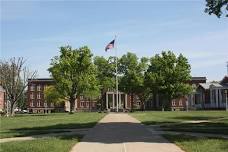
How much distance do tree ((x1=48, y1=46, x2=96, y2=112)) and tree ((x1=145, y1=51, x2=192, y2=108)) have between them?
15574 millimetres

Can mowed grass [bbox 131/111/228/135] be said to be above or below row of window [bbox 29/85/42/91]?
below

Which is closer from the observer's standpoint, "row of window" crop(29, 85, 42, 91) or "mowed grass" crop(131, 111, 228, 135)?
"mowed grass" crop(131, 111, 228, 135)

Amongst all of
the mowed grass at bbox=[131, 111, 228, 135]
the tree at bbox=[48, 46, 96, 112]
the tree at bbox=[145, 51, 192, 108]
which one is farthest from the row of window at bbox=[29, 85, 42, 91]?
the mowed grass at bbox=[131, 111, 228, 135]

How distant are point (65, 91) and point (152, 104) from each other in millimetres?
57614

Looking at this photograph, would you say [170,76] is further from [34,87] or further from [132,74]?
[34,87]

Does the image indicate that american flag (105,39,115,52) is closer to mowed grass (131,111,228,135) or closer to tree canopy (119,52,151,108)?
tree canopy (119,52,151,108)

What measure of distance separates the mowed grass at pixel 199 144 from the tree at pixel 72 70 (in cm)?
5985

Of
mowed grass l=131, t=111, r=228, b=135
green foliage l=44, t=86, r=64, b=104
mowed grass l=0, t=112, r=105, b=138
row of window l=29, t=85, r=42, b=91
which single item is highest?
row of window l=29, t=85, r=42, b=91

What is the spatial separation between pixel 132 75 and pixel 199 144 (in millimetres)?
94139

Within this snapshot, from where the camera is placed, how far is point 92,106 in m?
150

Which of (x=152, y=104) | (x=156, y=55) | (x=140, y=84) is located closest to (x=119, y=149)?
(x=156, y=55)

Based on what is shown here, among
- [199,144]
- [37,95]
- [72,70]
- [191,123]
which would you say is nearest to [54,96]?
[72,70]

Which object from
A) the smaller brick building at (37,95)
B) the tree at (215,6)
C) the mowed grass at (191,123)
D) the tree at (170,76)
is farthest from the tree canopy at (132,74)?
the tree at (215,6)

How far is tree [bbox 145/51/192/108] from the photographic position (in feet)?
301
